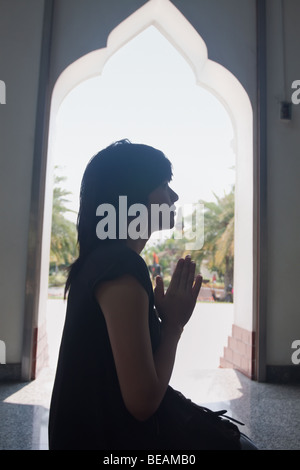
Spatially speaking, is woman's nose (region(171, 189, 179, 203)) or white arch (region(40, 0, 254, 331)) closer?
woman's nose (region(171, 189, 179, 203))

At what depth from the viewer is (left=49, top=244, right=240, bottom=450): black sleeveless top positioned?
2.29 feet

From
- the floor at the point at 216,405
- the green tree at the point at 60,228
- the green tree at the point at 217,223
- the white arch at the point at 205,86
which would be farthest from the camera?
the green tree at the point at 217,223

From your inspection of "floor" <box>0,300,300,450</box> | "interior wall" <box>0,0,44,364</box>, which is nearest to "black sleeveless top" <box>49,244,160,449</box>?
"floor" <box>0,300,300,450</box>

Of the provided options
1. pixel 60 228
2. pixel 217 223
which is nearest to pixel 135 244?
pixel 60 228

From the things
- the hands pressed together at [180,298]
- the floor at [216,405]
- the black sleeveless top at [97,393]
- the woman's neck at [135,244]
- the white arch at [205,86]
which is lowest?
the floor at [216,405]

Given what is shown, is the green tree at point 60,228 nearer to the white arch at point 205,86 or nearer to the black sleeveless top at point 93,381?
the white arch at point 205,86

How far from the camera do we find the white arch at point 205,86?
10.5 ft

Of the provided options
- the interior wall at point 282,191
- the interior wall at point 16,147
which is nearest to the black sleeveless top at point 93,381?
the interior wall at point 16,147

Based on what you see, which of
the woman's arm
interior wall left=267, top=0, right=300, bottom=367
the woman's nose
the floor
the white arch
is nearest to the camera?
the woman's arm

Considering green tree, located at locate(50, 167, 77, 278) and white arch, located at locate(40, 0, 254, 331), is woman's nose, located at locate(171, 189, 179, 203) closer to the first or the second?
white arch, located at locate(40, 0, 254, 331)

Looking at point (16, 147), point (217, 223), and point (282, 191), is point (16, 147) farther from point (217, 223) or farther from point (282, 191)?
point (217, 223)

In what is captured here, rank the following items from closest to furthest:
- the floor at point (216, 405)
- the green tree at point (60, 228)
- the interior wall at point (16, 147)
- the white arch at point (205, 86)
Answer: the floor at point (216, 405) < the interior wall at point (16, 147) < the white arch at point (205, 86) < the green tree at point (60, 228)

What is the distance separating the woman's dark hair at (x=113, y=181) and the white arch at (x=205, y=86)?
2.30 metres

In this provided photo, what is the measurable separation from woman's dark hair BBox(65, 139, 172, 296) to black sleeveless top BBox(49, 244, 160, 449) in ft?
0.39
